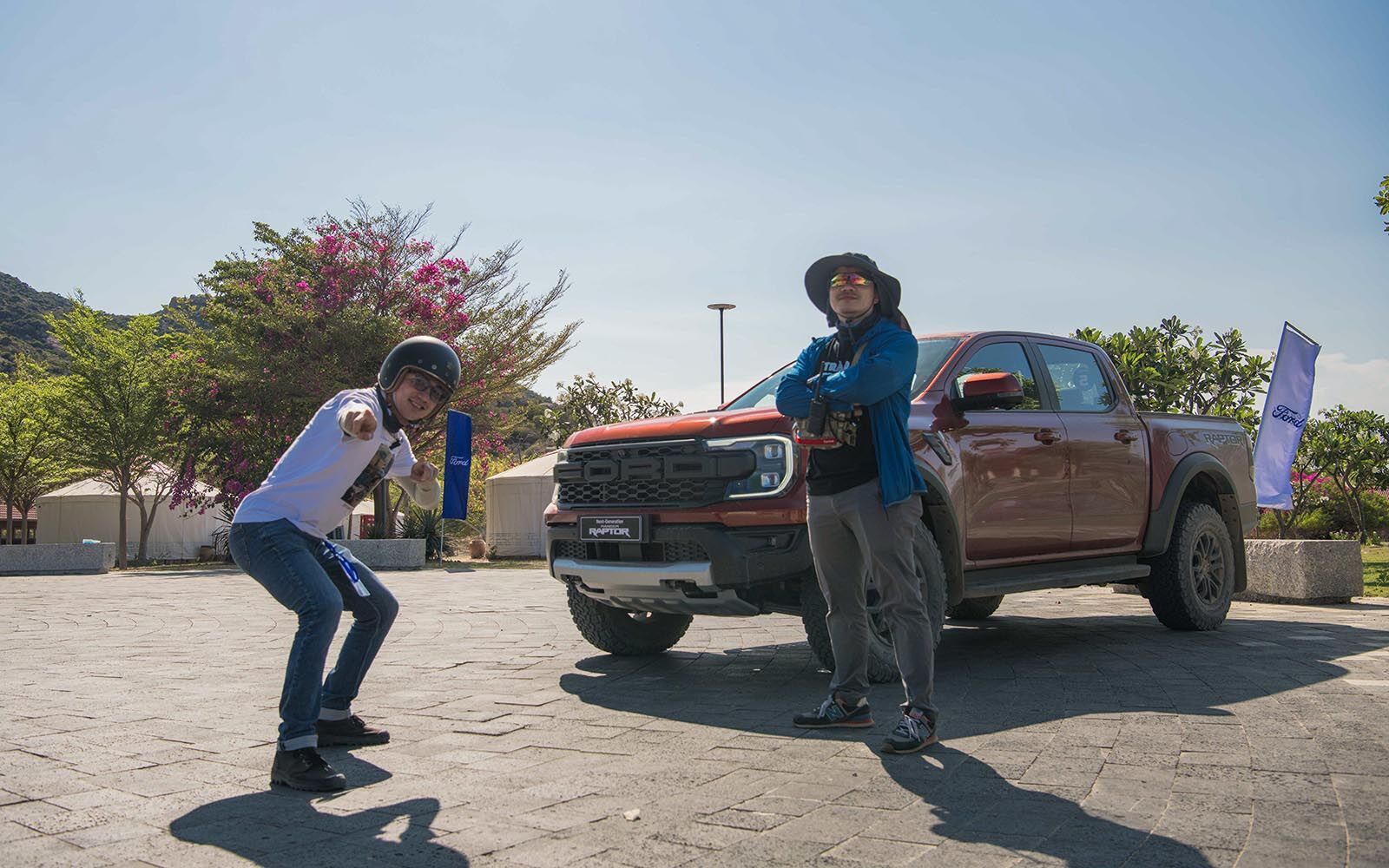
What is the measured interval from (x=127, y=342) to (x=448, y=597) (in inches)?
679

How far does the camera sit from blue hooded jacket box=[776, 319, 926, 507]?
168 inches

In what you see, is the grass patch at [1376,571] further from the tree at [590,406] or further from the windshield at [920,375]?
the tree at [590,406]

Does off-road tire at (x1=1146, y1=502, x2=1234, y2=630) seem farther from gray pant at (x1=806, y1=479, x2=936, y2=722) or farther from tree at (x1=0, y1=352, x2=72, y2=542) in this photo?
tree at (x1=0, y1=352, x2=72, y2=542)

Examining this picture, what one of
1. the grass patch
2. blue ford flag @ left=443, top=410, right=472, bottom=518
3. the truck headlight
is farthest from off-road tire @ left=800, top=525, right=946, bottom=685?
blue ford flag @ left=443, top=410, right=472, bottom=518

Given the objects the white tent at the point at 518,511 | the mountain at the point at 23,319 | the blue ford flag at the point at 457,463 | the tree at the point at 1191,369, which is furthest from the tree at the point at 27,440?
the mountain at the point at 23,319

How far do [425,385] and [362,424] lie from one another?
0.40 metres

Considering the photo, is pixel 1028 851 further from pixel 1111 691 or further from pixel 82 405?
pixel 82 405

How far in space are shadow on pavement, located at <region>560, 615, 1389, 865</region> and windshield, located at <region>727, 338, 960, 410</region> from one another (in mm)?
1550

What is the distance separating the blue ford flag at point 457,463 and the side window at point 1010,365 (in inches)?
656

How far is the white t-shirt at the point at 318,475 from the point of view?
399 cm

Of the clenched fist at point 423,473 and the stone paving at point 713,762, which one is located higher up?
the clenched fist at point 423,473

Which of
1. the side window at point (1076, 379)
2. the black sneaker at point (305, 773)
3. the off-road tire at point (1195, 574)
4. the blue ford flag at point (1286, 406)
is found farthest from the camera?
the blue ford flag at point (1286, 406)

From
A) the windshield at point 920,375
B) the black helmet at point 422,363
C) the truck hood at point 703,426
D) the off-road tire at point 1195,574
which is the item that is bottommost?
the off-road tire at point 1195,574

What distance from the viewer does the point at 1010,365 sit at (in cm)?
677
